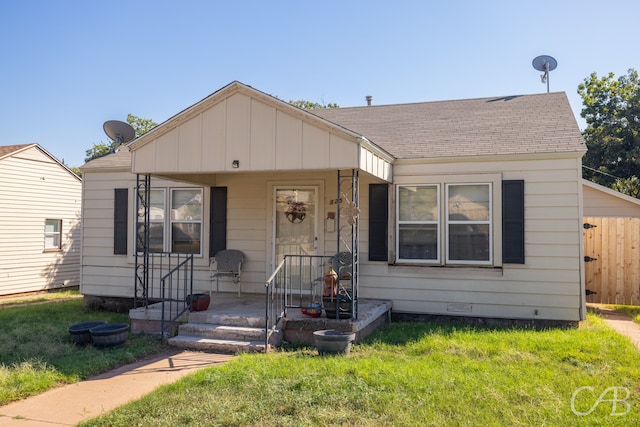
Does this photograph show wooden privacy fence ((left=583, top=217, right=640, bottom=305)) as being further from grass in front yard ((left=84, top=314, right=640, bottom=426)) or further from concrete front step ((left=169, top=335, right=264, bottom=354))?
concrete front step ((left=169, top=335, right=264, bottom=354))

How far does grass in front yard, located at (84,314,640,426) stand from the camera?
379 centimetres

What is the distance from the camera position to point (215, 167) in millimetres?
6707

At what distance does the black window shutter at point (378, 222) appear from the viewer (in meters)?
7.92

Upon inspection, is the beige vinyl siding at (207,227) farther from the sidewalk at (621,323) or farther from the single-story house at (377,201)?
the sidewalk at (621,323)

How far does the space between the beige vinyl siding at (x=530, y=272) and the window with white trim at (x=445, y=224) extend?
0.19m

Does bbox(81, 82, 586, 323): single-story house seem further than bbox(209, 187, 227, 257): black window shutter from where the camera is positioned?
No

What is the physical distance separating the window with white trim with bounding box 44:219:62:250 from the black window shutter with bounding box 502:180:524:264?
1354 centimetres

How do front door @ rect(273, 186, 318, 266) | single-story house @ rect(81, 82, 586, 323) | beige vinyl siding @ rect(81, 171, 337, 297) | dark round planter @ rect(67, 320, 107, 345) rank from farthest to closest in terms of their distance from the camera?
beige vinyl siding @ rect(81, 171, 337, 297) < front door @ rect(273, 186, 318, 266) < single-story house @ rect(81, 82, 586, 323) < dark round planter @ rect(67, 320, 107, 345)

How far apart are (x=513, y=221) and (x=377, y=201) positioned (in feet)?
7.16

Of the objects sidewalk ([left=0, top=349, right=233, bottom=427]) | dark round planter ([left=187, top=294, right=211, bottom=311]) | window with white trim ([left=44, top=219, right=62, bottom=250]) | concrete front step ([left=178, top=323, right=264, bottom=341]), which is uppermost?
window with white trim ([left=44, top=219, right=62, bottom=250])

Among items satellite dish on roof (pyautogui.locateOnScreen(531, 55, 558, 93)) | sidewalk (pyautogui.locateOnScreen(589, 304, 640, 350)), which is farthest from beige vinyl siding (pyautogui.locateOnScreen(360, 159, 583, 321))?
satellite dish on roof (pyautogui.locateOnScreen(531, 55, 558, 93))

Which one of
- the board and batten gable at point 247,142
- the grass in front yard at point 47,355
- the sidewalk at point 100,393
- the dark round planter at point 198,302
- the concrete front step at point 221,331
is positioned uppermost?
the board and batten gable at point 247,142

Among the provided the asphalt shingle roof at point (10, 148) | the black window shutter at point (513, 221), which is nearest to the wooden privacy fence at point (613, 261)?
the black window shutter at point (513, 221)

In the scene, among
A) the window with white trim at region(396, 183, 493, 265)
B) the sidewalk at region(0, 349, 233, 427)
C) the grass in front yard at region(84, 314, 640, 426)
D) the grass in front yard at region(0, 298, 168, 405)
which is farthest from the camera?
the window with white trim at region(396, 183, 493, 265)
